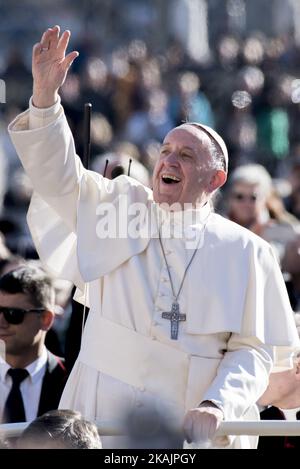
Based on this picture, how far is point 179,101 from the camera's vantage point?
51.7 feet

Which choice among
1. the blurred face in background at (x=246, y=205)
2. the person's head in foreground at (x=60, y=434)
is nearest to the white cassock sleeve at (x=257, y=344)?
the person's head in foreground at (x=60, y=434)

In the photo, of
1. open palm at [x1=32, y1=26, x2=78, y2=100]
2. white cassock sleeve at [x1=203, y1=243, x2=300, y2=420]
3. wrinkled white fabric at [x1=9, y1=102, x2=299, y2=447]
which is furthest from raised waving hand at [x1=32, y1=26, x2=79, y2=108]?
white cassock sleeve at [x1=203, y1=243, x2=300, y2=420]

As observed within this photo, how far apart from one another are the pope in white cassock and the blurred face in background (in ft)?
11.6

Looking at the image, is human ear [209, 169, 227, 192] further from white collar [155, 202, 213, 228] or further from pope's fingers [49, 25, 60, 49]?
pope's fingers [49, 25, 60, 49]

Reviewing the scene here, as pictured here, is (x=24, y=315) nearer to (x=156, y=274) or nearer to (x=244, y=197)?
(x=156, y=274)

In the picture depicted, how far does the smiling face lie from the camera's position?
574 centimetres

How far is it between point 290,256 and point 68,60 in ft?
10.2

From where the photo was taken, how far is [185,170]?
19.0 ft

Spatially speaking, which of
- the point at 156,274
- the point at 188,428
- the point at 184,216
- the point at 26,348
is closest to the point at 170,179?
the point at 184,216

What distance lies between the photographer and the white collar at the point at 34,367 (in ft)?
22.7

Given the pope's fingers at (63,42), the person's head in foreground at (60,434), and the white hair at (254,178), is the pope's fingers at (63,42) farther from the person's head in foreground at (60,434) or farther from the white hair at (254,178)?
the white hair at (254,178)

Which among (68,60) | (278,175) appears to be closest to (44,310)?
(68,60)

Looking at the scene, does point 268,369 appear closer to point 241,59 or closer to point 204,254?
point 204,254

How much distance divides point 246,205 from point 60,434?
514cm
